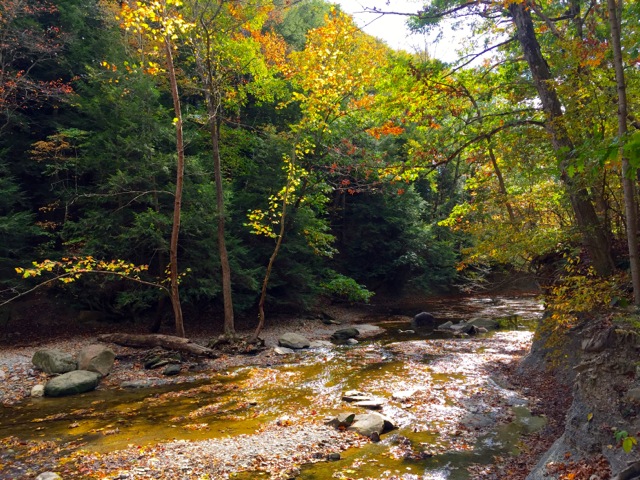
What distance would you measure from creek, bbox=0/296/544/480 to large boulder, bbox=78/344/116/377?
1.18m

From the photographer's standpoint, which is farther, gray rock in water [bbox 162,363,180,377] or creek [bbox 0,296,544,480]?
gray rock in water [bbox 162,363,180,377]

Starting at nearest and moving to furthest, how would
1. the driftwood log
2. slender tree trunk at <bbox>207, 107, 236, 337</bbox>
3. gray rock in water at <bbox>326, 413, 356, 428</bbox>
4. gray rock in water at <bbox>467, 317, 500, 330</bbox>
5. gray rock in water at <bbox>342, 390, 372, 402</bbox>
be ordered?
gray rock in water at <bbox>326, 413, 356, 428</bbox> → gray rock in water at <bbox>342, 390, 372, 402</bbox> → the driftwood log → slender tree trunk at <bbox>207, 107, 236, 337</bbox> → gray rock in water at <bbox>467, 317, 500, 330</bbox>

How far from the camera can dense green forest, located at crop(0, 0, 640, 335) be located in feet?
24.9

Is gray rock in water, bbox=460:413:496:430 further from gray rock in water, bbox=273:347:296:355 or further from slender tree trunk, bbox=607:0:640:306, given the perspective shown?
gray rock in water, bbox=273:347:296:355

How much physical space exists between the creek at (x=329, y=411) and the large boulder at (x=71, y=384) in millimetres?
293

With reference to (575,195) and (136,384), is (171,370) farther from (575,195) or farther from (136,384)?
(575,195)

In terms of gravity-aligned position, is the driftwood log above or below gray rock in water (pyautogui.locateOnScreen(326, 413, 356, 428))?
above

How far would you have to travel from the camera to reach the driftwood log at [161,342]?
12.6 meters

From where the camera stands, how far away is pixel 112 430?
7.16m

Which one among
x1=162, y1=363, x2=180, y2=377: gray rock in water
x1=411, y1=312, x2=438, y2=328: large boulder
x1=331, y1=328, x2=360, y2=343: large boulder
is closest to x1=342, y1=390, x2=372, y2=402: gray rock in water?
x1=162, y1=363, x2=180, y2=377: gray rock in water

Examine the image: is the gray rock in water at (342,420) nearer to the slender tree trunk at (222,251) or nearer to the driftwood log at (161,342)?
the driftwood log at (161,342)

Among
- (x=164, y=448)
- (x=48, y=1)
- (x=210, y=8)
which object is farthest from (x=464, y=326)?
(x=48, y=1)

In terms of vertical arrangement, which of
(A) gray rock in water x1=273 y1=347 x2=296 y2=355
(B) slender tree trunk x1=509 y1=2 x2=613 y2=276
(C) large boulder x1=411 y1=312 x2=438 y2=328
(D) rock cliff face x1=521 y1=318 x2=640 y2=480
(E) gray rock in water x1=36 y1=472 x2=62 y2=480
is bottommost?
(C) large boulder x1=411 y1=312 x2=438 y2=328

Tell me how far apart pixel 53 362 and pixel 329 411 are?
24.5ft
